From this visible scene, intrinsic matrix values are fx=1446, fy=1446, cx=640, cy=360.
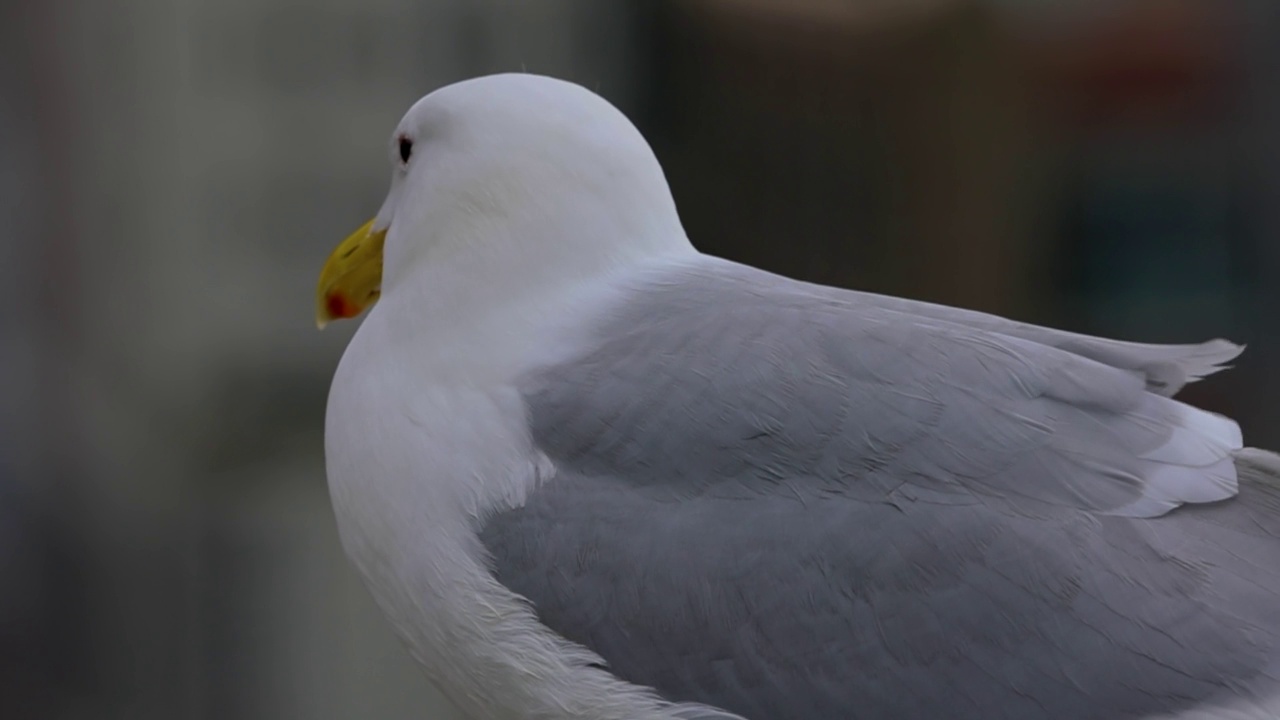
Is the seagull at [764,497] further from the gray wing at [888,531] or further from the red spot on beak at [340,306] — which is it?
the red spot on beak at [340,306]

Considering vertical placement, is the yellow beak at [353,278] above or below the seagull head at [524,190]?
below

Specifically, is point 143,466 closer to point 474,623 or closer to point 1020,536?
point 474,623

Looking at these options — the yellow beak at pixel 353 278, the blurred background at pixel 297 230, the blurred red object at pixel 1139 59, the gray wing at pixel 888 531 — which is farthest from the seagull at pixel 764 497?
the blurred red object at pixel 1139 59

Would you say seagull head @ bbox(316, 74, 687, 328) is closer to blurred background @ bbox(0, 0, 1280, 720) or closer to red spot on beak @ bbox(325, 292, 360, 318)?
red spot on beak @ bbox(325, 292, 360, 318)

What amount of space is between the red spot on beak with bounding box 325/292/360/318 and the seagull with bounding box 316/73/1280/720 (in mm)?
136

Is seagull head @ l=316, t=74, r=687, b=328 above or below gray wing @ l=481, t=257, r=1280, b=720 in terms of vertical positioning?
above

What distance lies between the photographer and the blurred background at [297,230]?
8.61ft

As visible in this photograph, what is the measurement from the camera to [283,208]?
9.06 ft

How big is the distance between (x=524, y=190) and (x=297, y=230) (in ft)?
6.52

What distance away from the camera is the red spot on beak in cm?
102

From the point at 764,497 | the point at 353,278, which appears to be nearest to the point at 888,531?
the point at 764,497

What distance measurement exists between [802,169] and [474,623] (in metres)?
2.04

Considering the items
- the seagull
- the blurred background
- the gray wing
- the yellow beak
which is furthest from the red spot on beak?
the blurred background

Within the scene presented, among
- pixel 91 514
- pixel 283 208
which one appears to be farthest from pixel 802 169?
pixel 91 514
